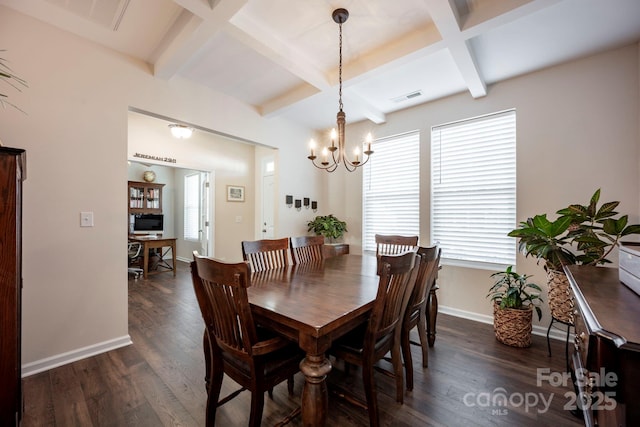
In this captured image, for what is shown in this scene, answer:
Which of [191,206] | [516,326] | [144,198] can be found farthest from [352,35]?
[144,198]

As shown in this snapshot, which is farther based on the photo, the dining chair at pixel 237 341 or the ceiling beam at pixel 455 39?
the ceiling beam at pixel 455 39

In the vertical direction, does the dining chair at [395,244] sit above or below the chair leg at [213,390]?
above

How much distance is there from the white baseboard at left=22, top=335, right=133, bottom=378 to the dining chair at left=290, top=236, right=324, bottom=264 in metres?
1.75

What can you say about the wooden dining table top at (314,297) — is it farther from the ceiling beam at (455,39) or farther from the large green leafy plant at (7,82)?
the large green leafy plant at (7,82)

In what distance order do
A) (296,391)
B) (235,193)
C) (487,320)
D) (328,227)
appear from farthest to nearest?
(235,193) → (328,227) → (487,320) → (296,391)

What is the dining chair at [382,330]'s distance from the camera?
4.42 ft

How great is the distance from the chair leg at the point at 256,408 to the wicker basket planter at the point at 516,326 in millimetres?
2340

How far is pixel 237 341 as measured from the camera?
1.29 meters

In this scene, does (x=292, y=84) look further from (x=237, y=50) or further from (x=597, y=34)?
(x=597, y=34)

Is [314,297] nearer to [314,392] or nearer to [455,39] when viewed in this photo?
[314,392]

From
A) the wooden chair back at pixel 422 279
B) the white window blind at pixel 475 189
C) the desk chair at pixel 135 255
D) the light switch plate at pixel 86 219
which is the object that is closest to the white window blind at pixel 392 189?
the white window blind at pixel 475 189

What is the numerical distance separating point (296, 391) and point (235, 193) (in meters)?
4.31

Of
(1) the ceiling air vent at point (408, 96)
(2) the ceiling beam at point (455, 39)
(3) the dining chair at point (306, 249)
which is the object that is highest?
(1) the ceiling air vent at point (408, 96)

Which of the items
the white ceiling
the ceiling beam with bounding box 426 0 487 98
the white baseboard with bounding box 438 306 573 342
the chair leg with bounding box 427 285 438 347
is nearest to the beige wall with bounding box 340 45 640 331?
the white baseboard with bounding box 438 306 573 342
